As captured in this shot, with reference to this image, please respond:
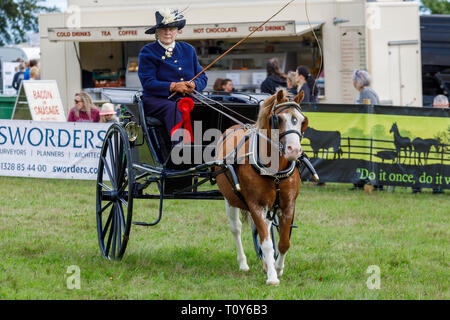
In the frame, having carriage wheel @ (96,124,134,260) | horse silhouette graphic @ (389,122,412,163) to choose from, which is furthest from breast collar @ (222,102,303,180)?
horse silhouette graphic @ (389,122,412,163)

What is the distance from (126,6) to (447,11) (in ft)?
115

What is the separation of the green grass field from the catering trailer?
505cm

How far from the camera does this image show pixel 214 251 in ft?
26.2

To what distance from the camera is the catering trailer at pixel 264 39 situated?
16.4 meters

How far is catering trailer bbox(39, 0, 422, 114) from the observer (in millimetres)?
16438

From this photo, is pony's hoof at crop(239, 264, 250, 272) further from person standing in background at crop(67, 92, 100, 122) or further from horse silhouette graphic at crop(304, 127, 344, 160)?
person standing in background at crop(67, 92, 100, 122)

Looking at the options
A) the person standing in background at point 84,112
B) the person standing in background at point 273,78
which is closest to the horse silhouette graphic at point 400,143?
the person standing in background at point 273,78

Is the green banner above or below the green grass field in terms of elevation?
above

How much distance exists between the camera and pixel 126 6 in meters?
17.7

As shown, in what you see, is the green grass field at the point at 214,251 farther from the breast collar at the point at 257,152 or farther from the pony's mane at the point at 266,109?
the pony's mane at the point at 266,109

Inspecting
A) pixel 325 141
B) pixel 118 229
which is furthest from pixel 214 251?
pixel 325 141

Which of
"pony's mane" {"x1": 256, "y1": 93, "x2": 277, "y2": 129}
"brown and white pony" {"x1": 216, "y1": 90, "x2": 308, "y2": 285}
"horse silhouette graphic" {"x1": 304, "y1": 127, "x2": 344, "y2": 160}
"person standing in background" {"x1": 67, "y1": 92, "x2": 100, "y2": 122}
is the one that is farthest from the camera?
"person standing in background" {"x1": 67, "y1": 92, "x2": 100, "y2": 122}
